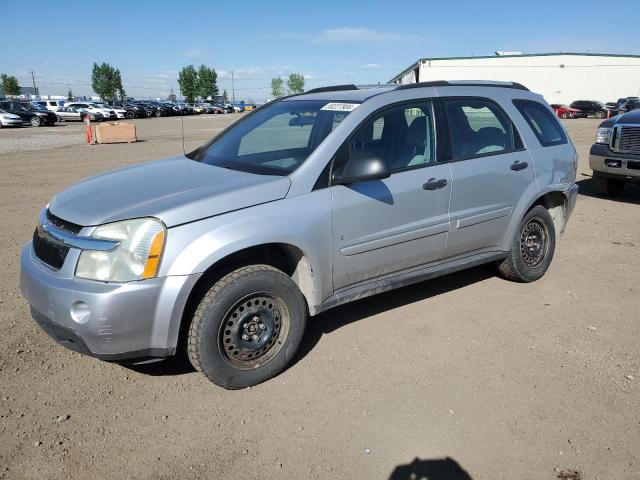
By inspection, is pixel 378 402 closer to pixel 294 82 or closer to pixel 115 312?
pixel 115 312

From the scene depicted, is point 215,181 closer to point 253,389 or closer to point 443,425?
point 253,389

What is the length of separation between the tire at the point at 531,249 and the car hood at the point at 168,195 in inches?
99.9

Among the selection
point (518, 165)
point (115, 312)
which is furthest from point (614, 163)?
point (115, 312)

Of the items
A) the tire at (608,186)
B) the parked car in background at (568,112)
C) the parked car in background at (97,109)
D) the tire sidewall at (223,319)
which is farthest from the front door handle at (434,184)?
the parked car in background at (568,112)

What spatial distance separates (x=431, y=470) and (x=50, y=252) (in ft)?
8.05

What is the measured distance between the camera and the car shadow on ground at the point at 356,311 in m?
3.59

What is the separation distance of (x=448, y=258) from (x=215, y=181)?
203 cm

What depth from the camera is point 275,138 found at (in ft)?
14.5

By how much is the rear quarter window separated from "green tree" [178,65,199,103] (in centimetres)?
10171

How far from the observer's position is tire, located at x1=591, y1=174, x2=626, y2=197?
30.1 feet

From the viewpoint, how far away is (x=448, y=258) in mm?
4301

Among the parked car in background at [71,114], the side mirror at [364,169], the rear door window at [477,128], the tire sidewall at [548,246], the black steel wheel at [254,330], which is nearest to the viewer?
the black steel wheel at [254,330]

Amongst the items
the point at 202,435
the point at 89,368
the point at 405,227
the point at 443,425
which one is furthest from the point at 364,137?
the point at 89,368

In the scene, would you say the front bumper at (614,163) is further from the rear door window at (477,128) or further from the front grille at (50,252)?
the front grille at (50,252)
